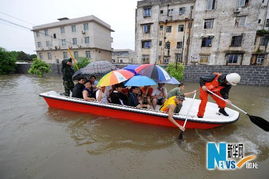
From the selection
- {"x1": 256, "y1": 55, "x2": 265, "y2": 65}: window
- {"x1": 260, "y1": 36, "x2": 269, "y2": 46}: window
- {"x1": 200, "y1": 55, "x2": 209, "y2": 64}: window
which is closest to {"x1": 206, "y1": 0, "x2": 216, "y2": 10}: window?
{"x1": 200, "y1": 55, "x2": 209, "y2": 64}: window

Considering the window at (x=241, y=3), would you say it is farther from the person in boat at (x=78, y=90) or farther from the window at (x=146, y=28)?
the person in boat at (x=78, y=90)

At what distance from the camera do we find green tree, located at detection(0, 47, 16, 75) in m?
19.0

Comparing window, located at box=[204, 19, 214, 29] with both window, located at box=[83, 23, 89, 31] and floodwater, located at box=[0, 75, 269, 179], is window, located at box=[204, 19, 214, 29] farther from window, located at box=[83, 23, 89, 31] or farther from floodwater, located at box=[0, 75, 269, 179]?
window, located at box=[83, 23, 89, 31]

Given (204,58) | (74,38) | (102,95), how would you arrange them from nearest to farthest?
Answer: (102,95) → (204,58) → (74,38)

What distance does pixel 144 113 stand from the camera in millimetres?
3320

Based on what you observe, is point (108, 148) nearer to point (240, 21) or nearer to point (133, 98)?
point (133, 98)

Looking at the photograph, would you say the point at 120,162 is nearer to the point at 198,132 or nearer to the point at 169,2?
the point at 198,132

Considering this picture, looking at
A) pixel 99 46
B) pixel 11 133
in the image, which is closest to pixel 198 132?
pixel 11 133

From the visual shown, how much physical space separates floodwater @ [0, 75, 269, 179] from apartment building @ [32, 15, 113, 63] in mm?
20293

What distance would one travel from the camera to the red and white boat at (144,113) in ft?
10.0

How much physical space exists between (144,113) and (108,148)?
123 cm

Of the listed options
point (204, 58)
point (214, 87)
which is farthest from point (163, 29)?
point (214, 87)

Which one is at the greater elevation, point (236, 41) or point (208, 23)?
point (208, 23)

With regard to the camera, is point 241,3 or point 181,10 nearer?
point 241,3
